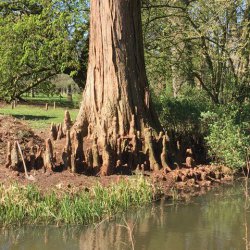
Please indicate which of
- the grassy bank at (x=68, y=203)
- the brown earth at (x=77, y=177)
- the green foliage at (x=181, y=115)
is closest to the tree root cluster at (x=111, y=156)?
the brown earth at (x=77, y=177)

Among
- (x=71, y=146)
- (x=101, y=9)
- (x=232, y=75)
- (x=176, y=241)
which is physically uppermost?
(x=101, y=9)

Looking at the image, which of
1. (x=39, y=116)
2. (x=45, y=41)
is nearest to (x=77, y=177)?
(x=45, y=41)

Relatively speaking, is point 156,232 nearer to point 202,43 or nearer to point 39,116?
point 202,43

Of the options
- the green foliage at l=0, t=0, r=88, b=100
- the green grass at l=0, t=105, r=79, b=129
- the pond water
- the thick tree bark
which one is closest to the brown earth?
the thick tree bark

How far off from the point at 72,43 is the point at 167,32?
11.4ft

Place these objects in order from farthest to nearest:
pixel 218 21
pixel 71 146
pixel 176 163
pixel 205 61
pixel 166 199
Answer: pixel 205 61, pixel 218 21, pixel 176 163, pixel 71 146, pixel 166 199

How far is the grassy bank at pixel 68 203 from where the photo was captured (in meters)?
7.14

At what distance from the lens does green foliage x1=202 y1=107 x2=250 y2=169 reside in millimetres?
10859

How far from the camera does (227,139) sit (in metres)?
11.0

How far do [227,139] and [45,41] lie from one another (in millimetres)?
8619

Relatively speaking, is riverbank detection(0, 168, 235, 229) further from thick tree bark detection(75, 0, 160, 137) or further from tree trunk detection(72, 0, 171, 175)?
thick tree bark detection(75, 0, 160, 137)

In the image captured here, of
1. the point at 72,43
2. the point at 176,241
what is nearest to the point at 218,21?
the point at 72,43

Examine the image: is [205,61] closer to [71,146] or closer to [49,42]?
[49,42]

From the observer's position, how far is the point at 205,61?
18.1 metres
